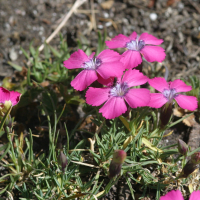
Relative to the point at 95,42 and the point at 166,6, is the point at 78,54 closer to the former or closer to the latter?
the point at 95,42

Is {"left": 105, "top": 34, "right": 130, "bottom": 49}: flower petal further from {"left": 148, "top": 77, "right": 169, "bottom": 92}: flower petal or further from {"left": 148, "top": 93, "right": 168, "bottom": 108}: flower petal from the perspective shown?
{"left": 148, "top": 93, "right": 168, "bottom": 108}: flower petal

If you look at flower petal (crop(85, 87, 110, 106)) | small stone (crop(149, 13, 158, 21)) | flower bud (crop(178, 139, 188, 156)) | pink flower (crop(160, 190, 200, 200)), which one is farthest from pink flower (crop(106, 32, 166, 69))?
small stone (crop(149, 13, 158, 21))

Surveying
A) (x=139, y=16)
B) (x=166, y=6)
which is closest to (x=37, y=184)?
(x=139, y=16)

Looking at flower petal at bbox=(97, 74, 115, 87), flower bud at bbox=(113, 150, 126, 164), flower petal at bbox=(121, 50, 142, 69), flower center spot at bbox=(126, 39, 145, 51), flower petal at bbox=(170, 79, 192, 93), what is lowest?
flower bud at bbox=(113, 150, 126, 164)

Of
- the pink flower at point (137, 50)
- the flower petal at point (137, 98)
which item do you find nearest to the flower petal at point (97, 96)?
the flower petal at point (137, 98)

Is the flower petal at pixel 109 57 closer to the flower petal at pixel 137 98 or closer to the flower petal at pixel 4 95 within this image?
the flower petal at pixel 137 98

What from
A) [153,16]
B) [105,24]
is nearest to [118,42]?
[105,24]
